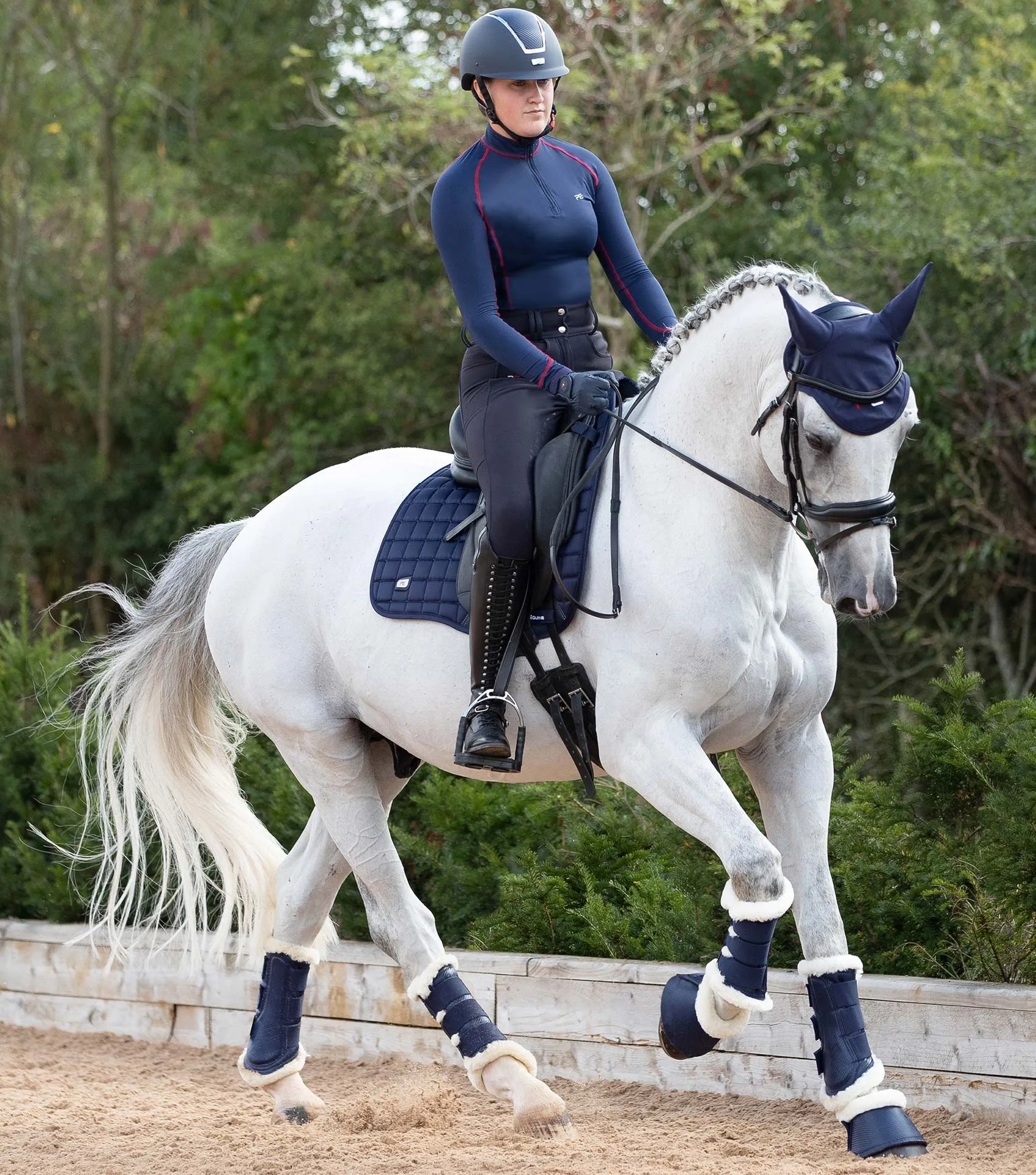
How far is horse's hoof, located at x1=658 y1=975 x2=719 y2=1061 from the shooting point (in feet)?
11.6

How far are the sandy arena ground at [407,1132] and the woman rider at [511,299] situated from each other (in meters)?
1.20

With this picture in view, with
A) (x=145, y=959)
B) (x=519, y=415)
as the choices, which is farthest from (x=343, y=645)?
(x=145, y=959)

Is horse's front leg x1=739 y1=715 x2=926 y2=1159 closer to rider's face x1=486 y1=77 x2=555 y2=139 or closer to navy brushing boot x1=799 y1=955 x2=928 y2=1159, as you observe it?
navy brushing boot x1=799 y1=955 x2=928 y2=1159

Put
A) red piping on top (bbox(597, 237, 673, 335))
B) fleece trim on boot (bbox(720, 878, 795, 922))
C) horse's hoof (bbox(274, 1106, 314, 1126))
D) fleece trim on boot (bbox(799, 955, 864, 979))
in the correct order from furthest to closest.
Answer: horse's hoof (bbox(274, 1106, 314, 1126)), red piping on top (bbox(597, 237, 673, 335)), fleece trim on boot (bbox(799, 955, 864, 979)), fleece trim on boot (bbox(720, 878, 795, 922))

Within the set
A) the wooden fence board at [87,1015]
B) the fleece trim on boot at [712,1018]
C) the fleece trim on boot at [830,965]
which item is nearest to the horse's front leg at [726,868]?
the fleece trim on boot at [712,1018]

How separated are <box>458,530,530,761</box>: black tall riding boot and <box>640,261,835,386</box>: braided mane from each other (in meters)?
0.70

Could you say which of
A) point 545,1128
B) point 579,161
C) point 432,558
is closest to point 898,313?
point 579,161

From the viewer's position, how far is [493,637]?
3.87 metres

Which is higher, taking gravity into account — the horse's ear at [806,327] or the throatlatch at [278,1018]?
the horse's ear at [806,327]

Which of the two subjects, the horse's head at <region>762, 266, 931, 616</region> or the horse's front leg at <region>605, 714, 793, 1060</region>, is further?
the horse's front leg at <region>605, 714, 793, 1060</region>

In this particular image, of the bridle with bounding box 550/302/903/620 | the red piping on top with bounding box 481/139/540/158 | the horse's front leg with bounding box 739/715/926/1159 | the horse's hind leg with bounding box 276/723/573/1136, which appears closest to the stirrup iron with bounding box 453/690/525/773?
the bridle with bounding box 550/302/903/620

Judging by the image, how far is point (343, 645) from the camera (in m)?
4.40

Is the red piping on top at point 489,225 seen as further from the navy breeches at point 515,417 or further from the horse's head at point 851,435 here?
the horse's head at point 851,435

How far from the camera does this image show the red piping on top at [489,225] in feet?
12.8
